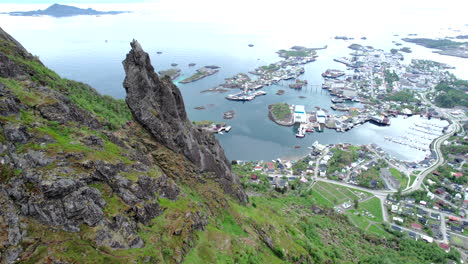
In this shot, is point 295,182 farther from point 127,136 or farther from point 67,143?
point 67,143

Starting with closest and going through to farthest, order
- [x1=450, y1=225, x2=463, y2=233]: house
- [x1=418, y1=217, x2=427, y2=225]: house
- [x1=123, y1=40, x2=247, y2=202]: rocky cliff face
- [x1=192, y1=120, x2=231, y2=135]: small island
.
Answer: [x1=123, y1=40, x2=247, y2=202]: rocky cliff face, [x1=450, y1=225, x2=463, y2=233]: house, [x1=418, y1=217, x2=427, y2=225]: house, [x1=192, y1=120, x2=231, y2=135]: small island

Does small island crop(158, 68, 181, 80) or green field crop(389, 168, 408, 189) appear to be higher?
small island crop(158, 68, 181, 80)

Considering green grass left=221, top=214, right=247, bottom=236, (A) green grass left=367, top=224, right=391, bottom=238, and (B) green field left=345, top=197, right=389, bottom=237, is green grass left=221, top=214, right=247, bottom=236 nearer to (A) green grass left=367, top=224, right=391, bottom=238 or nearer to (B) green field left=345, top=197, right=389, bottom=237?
(B) green field left=345, top=197, right=389, bottom=237

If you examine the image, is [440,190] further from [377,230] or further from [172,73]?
[172,73]

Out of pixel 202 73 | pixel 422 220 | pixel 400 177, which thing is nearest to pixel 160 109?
pixel 422 220

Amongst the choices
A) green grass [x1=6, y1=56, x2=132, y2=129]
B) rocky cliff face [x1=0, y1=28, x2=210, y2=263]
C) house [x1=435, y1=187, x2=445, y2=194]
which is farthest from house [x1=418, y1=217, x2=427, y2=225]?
green grass [x1=6, y1=56, x2=132, y2=129]

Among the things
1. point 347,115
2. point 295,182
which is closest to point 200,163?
point 295,182

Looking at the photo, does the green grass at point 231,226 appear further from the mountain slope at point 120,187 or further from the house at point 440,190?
the house at point 440,190
